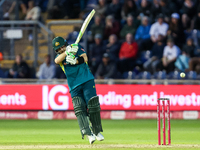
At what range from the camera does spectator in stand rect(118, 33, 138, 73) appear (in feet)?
50.8

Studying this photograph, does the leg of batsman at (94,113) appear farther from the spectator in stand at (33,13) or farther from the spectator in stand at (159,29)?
the spectator in stand at (33,13)

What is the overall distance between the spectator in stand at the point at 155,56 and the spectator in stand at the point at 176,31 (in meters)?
0.43

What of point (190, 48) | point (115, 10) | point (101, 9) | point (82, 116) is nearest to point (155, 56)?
point (190, 48)

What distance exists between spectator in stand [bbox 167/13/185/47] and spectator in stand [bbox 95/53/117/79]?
224cm

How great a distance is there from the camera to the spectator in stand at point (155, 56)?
14859 millimetres

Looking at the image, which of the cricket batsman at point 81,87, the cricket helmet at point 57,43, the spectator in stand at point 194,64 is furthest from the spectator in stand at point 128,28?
the cricket helmet at point 57,43

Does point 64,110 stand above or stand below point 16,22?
below

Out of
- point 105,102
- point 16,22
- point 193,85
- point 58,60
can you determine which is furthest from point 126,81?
point 58,60

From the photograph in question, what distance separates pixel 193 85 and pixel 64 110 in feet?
13.3

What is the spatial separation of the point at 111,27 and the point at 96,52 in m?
1.19

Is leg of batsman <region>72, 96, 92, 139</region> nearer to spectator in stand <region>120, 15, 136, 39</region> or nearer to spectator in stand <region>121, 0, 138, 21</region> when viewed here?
spectator in stand <region>120, 15, 136, 39</region>

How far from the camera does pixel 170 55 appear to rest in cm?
1505

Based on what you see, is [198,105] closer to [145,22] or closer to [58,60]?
[145,22]

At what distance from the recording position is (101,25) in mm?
16469
